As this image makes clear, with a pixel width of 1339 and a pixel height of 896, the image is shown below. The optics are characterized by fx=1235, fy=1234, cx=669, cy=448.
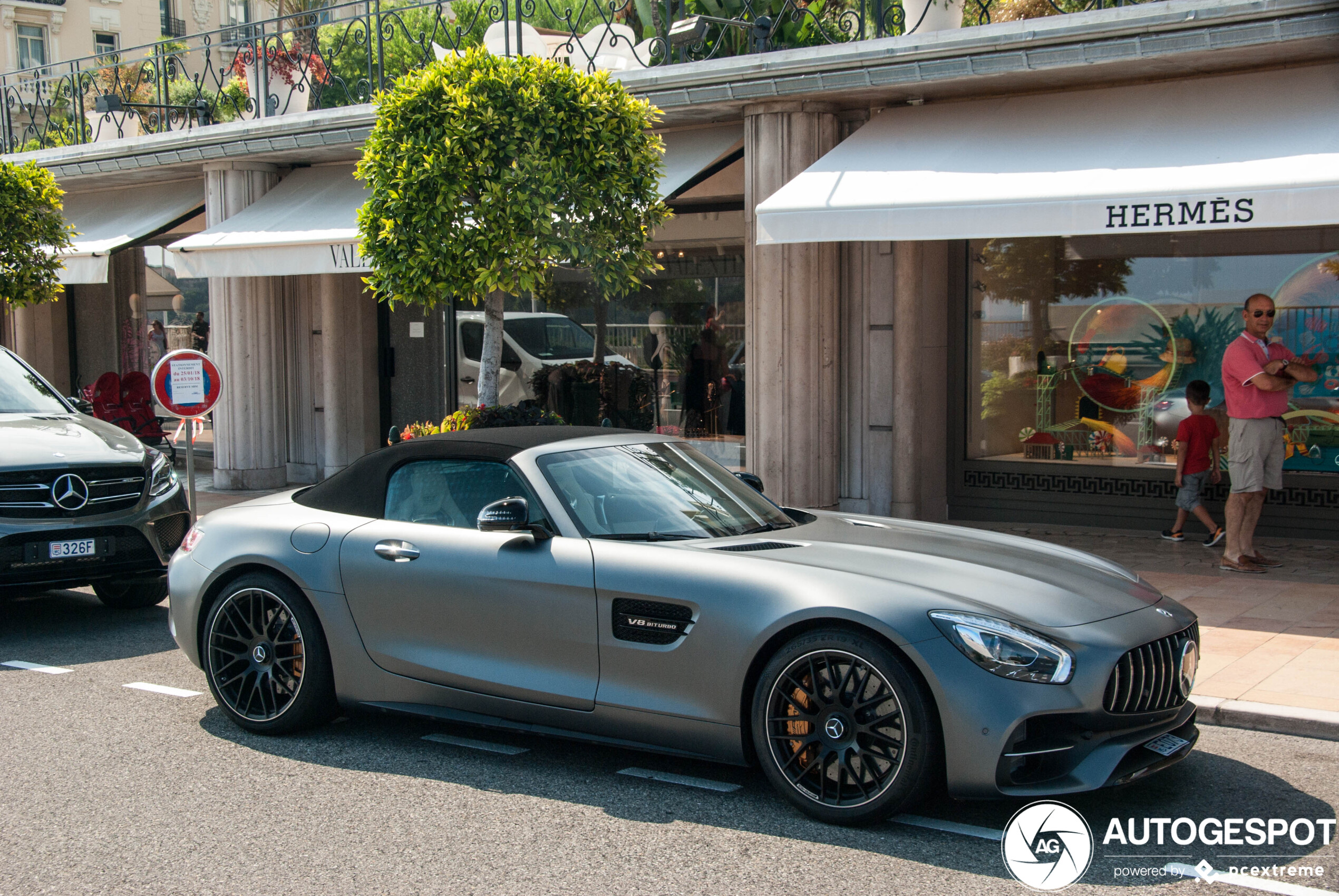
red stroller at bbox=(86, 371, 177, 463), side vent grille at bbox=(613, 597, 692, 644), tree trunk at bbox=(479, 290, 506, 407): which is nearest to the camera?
side vent grille at bbox=(613, 597, 692, 644)

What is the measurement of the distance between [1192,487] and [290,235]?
8.72 meters

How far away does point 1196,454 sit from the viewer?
9938 mm

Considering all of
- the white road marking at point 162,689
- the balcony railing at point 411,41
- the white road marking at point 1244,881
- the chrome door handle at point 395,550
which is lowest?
the white road marking at point 162,689

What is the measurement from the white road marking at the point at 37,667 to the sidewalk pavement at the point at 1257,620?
5860 mm

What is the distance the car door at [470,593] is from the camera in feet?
15.7

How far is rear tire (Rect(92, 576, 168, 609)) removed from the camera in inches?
338

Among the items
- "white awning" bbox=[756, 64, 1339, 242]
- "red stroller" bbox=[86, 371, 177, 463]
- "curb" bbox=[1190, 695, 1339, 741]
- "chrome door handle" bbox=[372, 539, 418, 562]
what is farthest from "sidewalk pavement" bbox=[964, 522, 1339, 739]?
"red stroller" bbox=[86, 371, 177, 463]

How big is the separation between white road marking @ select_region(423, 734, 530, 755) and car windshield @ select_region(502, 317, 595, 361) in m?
8.47

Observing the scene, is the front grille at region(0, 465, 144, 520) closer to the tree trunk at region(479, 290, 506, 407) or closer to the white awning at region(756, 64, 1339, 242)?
the tree trunk at region(479, 290, 506, 407)

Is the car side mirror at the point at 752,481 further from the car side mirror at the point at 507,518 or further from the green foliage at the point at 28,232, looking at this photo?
the green foliage at the point at 28,232

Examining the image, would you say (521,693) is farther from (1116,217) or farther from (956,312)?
(956,312)

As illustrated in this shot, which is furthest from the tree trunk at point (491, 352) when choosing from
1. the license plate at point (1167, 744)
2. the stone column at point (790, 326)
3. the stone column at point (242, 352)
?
the stone column at point (242, 352)

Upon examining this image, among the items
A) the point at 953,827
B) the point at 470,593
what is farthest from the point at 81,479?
the point at 953,827

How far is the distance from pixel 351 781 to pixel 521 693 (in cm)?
76
